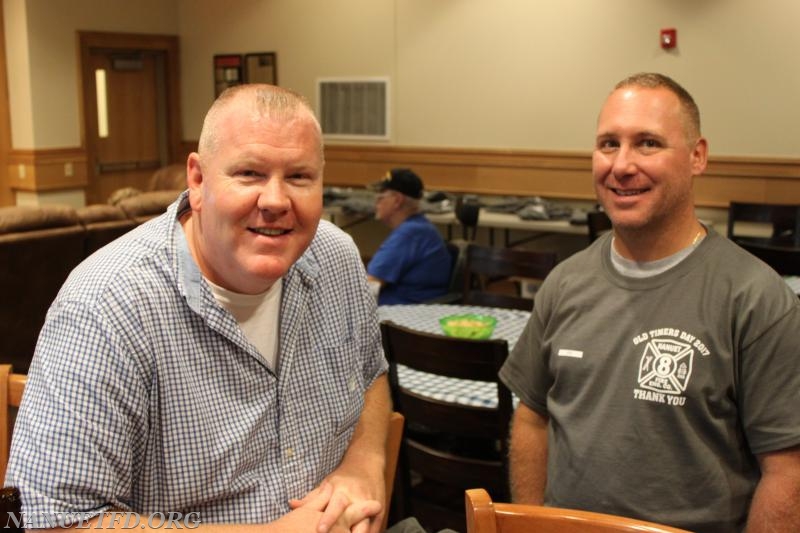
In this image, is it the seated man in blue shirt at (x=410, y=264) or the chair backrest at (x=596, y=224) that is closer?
the seated man in blue shirt at (x=410, y=264)

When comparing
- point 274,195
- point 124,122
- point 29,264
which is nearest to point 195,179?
point 274,195

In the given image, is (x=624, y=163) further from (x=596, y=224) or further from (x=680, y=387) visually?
(x=596, y=224)

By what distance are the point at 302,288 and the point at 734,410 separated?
84 cm

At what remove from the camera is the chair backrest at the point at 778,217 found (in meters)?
5.14

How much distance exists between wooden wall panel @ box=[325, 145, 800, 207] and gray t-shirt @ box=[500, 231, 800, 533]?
525cm

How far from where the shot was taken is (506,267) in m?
3.98

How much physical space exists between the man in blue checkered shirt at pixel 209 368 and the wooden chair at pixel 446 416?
33.5 inches

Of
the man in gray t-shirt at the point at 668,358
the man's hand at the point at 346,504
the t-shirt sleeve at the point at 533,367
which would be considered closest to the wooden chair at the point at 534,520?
the man's hand at the point at 346,504

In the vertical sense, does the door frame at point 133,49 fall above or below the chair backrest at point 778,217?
above

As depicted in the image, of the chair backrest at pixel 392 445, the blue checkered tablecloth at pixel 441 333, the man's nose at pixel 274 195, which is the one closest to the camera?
the man's nose at pixel 274 195

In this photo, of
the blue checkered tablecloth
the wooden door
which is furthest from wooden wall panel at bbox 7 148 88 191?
the blue checkered tablecloth

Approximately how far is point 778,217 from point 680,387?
4.11m

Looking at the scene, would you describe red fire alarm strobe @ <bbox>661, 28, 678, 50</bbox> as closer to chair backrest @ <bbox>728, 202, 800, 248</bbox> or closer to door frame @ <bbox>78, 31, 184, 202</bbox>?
chair backrest @ <bbox>728, 202, 800, 248</bbox>

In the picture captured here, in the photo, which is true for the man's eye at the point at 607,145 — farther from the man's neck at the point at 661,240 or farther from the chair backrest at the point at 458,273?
the chair backrest at the point at 458,273
